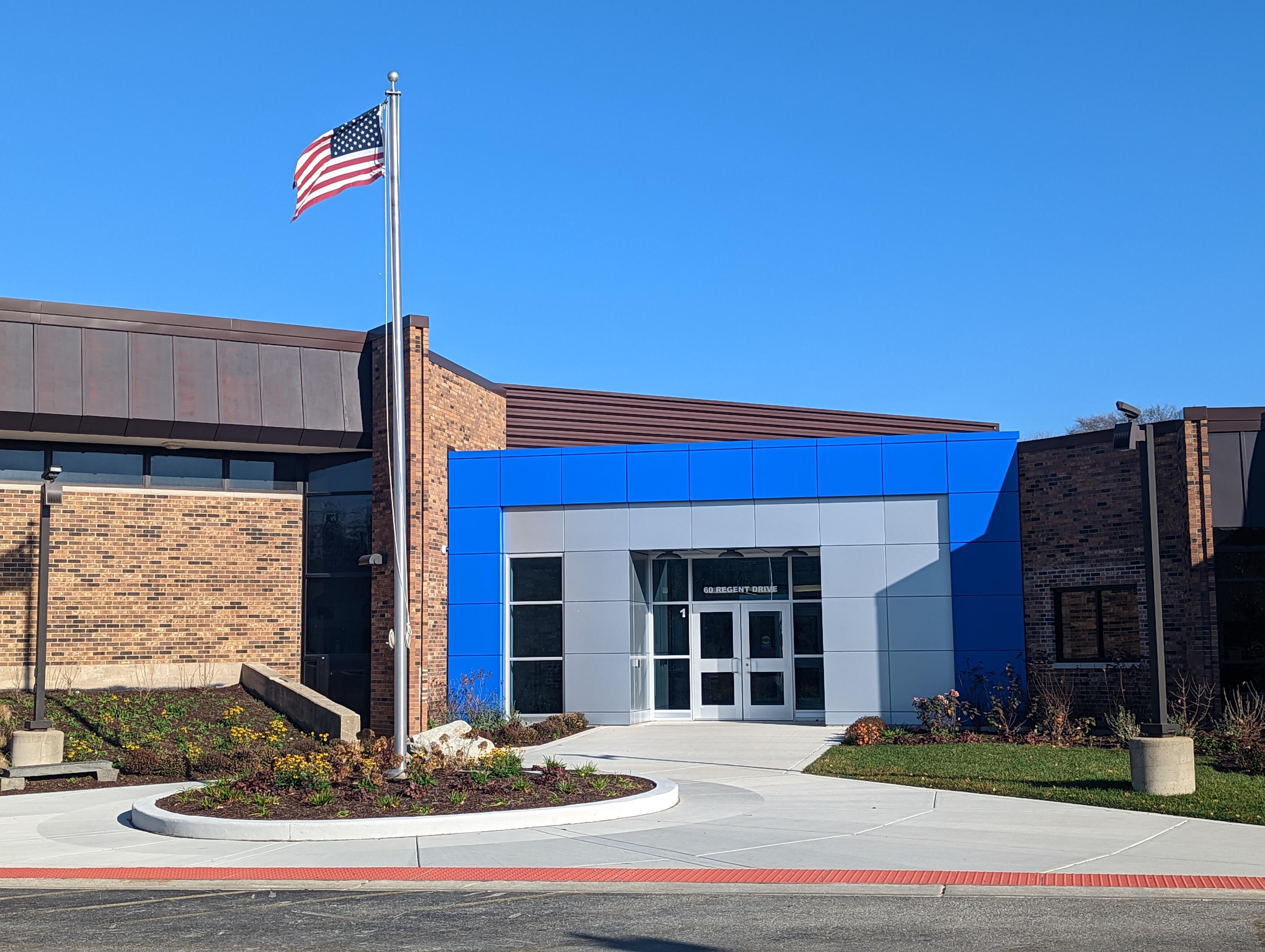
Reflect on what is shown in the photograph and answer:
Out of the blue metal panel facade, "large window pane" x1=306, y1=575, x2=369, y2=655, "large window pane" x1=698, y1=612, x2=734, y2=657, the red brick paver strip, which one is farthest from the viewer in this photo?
"large window pane" x1=698, y1=612, x2=734, y2=657

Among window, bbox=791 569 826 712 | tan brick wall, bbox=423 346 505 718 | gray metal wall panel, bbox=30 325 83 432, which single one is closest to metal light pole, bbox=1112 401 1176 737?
window, bbox=791 569 826 712

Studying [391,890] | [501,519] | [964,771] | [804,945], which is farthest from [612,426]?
[804,945]

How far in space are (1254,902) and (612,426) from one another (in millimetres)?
23871

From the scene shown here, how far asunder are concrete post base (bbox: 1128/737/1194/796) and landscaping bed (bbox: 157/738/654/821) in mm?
5692

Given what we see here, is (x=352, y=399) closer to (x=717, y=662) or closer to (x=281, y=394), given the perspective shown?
(x=281, y=394)

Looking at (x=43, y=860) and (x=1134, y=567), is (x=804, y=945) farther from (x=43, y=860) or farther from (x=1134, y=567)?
(x=1134, y=567)

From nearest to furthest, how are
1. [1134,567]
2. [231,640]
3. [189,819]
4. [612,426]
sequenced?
[189,819]
[1134,567]
[231,640]
[612,426]

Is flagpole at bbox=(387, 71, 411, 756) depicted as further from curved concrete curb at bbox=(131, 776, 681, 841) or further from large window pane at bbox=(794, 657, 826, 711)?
large window pane at bbox=(794, 657, 826, 711)

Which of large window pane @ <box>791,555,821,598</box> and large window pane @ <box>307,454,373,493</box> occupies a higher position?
large window pane @ <box>307,454,373,493</box>

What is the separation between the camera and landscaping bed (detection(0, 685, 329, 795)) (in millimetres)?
18844

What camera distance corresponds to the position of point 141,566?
2427cm

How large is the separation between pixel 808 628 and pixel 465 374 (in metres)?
8.67

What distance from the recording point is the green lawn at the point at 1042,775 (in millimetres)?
14367

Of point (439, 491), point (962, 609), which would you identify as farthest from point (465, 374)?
point (962, 609)
